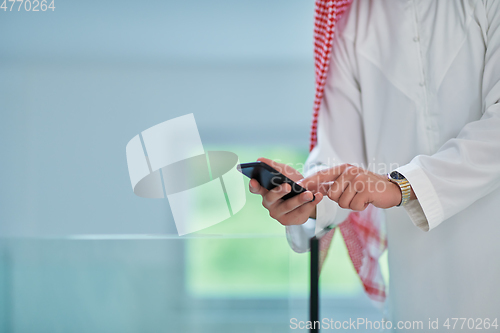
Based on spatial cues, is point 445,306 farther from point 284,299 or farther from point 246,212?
point 246,212

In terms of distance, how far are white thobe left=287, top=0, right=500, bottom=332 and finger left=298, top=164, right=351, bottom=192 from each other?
0.05 metres

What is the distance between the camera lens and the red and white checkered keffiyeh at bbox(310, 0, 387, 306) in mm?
615

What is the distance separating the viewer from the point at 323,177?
→ 1.61ft

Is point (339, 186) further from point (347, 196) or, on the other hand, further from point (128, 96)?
point (128, 96)

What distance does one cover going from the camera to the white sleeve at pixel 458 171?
1.44ft

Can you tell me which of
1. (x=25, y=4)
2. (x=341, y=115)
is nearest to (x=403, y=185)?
(x=341, y=115)

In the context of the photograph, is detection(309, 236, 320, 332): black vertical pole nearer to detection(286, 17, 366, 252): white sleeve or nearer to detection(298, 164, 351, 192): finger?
detection(298, 164, 351, 192): finger

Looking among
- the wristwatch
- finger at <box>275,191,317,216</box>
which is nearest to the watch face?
the wristwatch

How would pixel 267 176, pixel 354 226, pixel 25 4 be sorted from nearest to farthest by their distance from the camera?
pixel 267 176, pixel 354 226, pixel 25 4

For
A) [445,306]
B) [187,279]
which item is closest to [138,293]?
[187,279]

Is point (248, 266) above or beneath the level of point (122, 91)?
beneath

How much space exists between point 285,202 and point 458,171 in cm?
22

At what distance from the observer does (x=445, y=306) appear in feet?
1.74

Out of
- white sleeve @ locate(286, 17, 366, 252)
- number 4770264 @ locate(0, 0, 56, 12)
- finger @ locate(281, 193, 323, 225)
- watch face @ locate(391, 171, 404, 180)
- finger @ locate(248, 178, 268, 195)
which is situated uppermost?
number 4770264 @ locate(0, 0, 56, 12)
